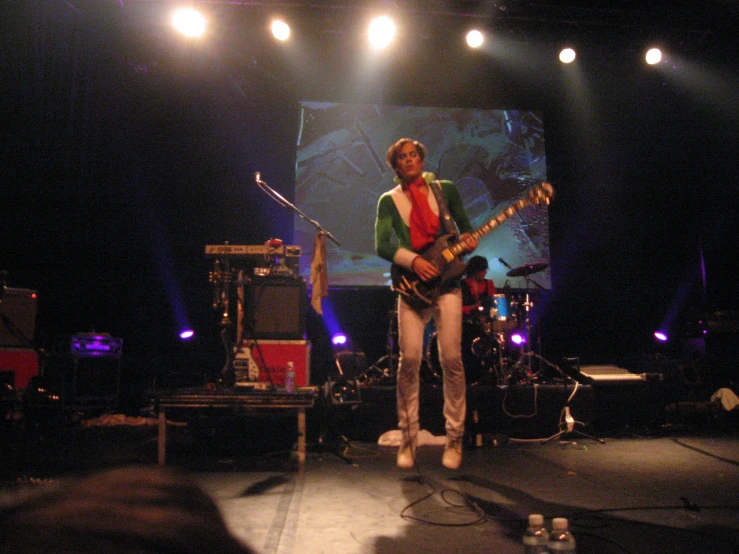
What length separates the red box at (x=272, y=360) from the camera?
6285 mm

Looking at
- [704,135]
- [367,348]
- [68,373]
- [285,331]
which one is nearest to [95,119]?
[68,373]

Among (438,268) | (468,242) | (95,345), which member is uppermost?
(468,242)

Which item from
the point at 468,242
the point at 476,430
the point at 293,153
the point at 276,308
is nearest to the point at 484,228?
the point at 468,242

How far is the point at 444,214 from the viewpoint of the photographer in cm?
375

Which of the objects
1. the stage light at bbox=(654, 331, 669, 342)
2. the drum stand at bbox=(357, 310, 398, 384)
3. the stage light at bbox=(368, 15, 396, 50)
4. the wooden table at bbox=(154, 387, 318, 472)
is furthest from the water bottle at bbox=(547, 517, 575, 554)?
the stage light at bbox=(654, 331, 669, 342)

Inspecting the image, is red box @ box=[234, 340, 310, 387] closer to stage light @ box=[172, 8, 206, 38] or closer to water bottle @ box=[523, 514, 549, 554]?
water bottle @ box=[523, 514, 549, 554]

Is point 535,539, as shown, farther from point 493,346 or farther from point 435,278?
point 493,346

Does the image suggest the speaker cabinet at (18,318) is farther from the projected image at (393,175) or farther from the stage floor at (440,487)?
the projected image at (393,175)

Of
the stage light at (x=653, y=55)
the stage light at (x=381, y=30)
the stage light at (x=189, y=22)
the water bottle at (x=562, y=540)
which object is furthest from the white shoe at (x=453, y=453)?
the stage light at (x=653, y=55)

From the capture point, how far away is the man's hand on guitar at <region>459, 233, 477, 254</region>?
3.57 m

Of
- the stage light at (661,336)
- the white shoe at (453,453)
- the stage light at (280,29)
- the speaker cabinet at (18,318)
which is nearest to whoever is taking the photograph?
the white shoe at (453,453)

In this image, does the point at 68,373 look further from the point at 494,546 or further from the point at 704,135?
the point at 704,135

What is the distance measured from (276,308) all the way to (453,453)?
3444mm

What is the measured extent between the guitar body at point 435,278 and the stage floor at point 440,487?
119cm
